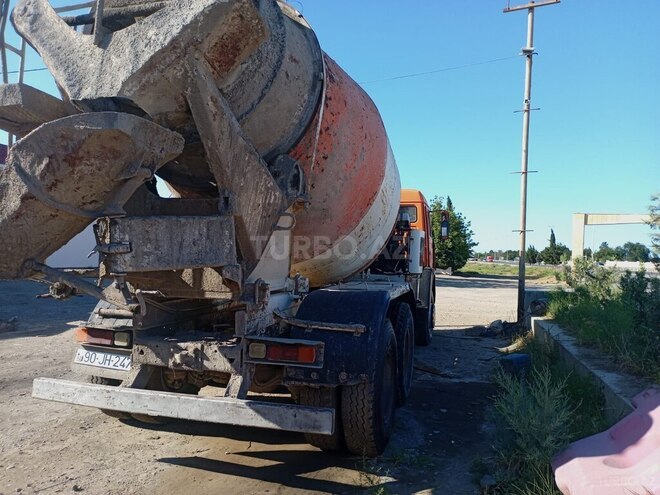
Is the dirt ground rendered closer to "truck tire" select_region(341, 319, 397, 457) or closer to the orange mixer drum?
"truck tire" select_region(341, 319, 397, 457)

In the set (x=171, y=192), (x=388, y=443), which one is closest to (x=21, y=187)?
(x=171, y=192)

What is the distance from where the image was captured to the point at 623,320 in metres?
5.95

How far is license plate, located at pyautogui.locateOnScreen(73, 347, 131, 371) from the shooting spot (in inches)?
169

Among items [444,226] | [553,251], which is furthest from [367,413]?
[553,251]

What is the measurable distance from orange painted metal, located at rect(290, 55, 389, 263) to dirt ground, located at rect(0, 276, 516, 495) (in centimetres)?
173

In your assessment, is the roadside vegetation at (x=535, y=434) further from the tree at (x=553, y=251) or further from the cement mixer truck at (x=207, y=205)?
the tree at (x=553, y=251)

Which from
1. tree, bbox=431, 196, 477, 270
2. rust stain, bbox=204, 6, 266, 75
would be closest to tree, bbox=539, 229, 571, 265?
tree, bbox=431, 196, 477, 270

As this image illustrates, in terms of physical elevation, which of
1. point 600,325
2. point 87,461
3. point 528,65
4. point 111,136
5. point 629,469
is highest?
point 528,65

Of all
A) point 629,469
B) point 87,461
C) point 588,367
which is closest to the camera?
point 629,469

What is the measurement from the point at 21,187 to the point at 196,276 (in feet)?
3.94

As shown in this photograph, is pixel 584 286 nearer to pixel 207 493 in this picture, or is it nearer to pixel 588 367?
pixel 588 367

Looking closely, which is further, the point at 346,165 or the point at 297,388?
the point at 346,165

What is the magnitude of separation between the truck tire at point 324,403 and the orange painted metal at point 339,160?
1138 mm

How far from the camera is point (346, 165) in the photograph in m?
4.31
